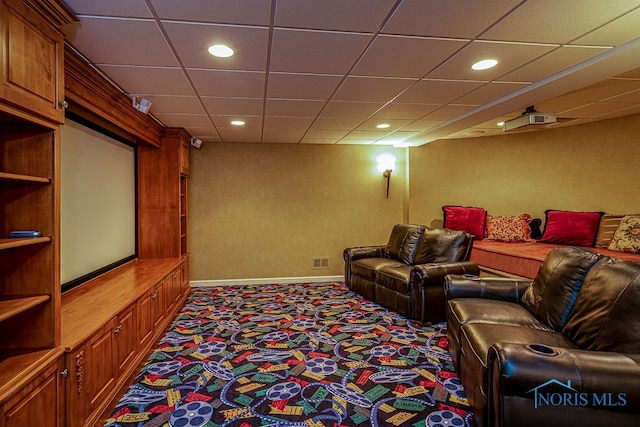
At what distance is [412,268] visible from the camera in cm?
421

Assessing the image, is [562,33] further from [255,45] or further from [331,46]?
[255,45]

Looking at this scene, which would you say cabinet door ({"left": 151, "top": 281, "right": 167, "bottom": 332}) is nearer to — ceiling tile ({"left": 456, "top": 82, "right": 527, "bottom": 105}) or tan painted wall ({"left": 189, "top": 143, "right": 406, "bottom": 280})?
tan painted wall ({"left": 189, "top": 143, "right": 406, "bottom": 280})

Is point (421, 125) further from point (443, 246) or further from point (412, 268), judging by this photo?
point (412, 268)

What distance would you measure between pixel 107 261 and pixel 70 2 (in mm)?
2638

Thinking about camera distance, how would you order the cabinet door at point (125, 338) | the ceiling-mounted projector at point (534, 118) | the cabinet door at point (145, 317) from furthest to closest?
the ceiling-mounted projector at point (534, 118), the cabinet door at point (145, 317), the cabinet door at point (125, 338)

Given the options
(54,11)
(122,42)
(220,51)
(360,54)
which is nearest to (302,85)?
(360,54)

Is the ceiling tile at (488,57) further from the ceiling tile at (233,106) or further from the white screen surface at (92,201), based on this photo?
the white screen surface at (92,201)

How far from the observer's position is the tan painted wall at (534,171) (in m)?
4.68

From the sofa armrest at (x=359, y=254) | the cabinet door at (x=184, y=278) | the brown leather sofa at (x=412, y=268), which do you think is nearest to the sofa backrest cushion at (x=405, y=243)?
the brown leather sofa at (x=412, y=268)

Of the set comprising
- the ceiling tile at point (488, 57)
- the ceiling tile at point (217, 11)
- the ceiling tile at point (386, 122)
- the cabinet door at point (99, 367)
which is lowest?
the cabinet door at point (99, 367)

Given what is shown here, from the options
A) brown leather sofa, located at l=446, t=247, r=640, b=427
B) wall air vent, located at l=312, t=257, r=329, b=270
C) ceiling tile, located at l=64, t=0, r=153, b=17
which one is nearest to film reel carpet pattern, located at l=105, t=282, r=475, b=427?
brown leather sofa, located at l=446, t=247, r=640, b=427

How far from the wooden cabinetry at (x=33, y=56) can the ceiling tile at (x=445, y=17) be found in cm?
177

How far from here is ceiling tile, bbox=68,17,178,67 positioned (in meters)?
1.94

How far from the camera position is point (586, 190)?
5031 mm
